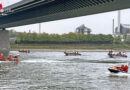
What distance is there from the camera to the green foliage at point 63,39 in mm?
188875

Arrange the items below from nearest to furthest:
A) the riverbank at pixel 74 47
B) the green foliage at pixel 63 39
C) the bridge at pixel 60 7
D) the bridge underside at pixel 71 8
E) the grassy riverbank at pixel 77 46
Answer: the bridge underside at pixel 71 8, the bridge at pixel 60 7, the riverbank at pixel 74 47, the grassy riverbank at pixel 77 46, the green foliage at pixel 63 39

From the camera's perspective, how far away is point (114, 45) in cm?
18588

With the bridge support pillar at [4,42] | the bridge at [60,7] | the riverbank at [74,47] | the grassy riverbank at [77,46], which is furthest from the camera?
the grassy riverbank at [77,46]

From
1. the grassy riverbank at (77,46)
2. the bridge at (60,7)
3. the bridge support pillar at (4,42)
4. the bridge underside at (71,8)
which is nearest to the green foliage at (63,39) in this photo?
the grassy riverbank at (77,46)

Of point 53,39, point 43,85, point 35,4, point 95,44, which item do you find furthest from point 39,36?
point 43,85

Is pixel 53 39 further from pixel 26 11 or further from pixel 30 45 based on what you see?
pixel 26 11

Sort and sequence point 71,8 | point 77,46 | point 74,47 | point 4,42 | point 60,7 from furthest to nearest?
point 77,46
point 74,47
point 4,42
point 60,7
point 71,8

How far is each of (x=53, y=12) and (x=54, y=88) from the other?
31439 millimetres

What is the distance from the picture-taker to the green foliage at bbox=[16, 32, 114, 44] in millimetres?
188875

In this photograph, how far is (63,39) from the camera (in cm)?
19375

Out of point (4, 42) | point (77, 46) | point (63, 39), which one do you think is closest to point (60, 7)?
point (4, 42)

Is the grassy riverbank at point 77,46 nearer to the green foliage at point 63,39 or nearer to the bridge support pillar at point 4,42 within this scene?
the green foliage at point 63,39

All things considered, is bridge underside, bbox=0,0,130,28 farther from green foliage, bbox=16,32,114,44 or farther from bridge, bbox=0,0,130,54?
green foliage, bbox=16,32,114,44

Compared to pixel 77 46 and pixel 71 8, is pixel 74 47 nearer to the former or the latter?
pixel 77 46
